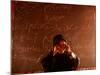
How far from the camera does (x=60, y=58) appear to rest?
7.91 ft

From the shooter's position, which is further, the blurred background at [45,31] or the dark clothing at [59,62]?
the dark clothing at [59,62]

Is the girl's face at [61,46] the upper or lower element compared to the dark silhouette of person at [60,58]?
upper

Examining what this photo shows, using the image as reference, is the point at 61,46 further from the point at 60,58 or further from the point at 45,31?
the point at 45,31

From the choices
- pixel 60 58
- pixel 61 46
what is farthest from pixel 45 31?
→ pixel 60 58

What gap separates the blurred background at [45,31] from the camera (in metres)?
2.26

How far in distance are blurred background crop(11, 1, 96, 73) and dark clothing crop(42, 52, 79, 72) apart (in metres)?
0.07

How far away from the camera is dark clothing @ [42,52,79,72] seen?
236 centimetres

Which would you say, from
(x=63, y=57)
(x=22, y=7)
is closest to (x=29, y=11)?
(x=22, y=7)

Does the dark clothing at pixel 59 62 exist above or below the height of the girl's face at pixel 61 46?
below

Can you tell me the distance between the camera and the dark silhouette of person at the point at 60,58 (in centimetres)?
→ 237

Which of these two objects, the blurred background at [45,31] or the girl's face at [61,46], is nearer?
the blurred background at [45,31]

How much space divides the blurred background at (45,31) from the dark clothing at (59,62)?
0.07 m

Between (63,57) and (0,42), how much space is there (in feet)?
2.70

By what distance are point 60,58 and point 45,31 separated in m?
0.40
